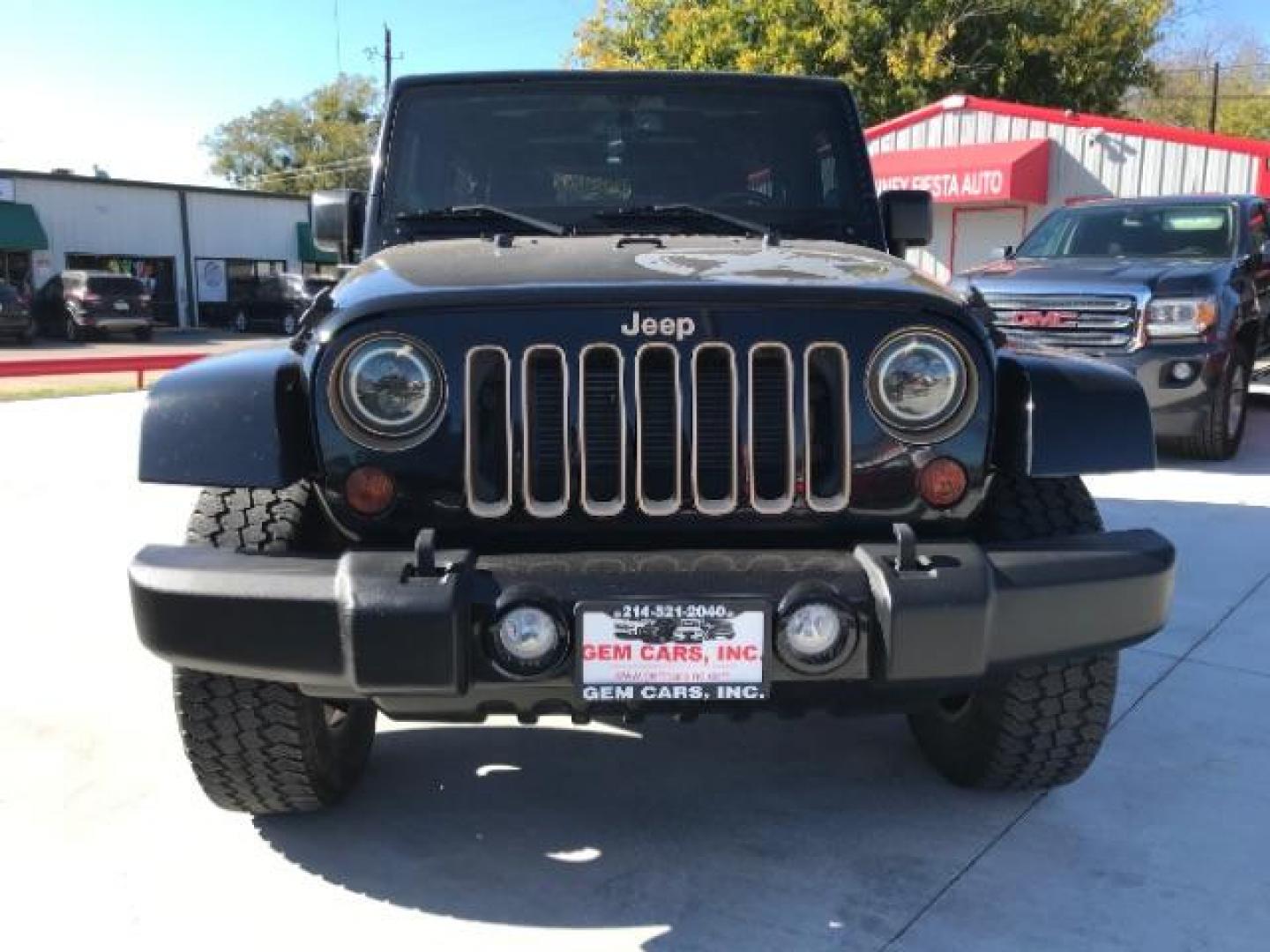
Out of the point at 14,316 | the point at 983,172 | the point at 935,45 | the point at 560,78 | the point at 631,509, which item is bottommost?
the point at 14,316

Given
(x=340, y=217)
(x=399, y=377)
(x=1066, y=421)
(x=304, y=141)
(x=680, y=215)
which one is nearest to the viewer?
(x=399, y=377)

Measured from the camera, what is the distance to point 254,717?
2.53 metres

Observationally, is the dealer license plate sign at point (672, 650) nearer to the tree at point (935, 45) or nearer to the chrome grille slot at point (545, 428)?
the chrome grille slot at point (545, 428)

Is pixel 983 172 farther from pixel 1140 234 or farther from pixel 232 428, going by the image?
pixel 232 428

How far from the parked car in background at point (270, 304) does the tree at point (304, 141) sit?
33.4m

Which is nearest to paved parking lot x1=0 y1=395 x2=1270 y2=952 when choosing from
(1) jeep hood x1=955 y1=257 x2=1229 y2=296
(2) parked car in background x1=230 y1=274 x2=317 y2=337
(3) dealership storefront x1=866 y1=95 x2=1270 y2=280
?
(1) jeep hood x1=955 y1=257 x2=1229 y2=296

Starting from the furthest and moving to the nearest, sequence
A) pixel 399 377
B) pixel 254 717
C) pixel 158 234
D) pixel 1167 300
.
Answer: pixel 158 234 < pixel 1167 300 < pixel 254 717 < pixel 399 377

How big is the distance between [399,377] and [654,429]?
1.69ft

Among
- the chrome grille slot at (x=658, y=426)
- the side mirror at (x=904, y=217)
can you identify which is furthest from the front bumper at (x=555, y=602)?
the side mirror at (x=904, y=217)


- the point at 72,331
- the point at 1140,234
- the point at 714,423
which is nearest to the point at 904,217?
the point at 714,423

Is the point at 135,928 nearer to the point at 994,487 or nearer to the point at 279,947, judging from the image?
the point at 279,947

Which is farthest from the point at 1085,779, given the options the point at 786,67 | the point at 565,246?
the point at 786,67

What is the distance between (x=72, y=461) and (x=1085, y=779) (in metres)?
7.30

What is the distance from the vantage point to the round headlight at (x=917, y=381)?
2314mm
